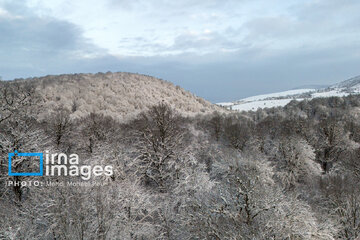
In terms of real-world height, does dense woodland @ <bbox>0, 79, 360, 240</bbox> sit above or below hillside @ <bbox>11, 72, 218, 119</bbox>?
below

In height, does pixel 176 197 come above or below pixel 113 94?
below

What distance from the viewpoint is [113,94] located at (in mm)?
89750

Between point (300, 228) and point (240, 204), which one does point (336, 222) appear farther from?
point (240, 204)

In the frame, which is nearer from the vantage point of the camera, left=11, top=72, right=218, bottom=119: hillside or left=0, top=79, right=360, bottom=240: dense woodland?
left=0, top=79, right=360, bottom=240: dense woodland

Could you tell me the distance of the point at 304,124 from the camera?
43.5 m

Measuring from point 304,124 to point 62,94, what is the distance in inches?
2828

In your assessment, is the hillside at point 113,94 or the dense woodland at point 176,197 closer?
the dense woodland at point 176,197

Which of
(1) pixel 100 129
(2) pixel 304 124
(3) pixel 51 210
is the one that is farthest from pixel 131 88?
(3) pixel 51 210

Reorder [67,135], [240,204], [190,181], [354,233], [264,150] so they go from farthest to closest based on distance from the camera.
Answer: [264,150]
[67,135]
[190,181]
[354,233]
[240,204]

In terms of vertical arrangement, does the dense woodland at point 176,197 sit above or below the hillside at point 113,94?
below

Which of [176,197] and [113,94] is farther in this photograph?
[113,94]

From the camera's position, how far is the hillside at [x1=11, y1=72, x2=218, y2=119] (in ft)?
242

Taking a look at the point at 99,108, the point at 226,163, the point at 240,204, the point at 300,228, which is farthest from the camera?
the point at 99,108

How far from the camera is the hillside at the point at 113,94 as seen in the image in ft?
242
